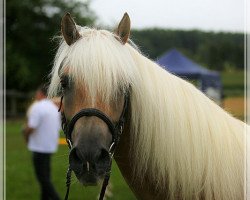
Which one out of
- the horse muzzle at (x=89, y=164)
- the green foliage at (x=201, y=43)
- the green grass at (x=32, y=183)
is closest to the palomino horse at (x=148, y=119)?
the horse muzzle at (x=89, y=164)

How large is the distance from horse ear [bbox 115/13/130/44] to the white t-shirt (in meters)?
4.93

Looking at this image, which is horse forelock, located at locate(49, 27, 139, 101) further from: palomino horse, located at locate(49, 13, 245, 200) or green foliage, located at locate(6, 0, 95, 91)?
green foliage, located at locate(6, 0, 95, 91)

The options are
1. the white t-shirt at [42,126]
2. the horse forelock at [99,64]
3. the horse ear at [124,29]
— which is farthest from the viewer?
the white t-shirt at [42,126]

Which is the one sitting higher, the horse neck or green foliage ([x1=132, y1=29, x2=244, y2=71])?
green foliage ([x1=132, y1=29, x2=244, y2=71])

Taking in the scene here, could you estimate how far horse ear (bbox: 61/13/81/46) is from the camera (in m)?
2.58

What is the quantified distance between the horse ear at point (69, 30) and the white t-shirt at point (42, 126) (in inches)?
191

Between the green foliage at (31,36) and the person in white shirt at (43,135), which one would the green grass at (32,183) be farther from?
the green foliage at (31,36)

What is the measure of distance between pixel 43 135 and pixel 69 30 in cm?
500

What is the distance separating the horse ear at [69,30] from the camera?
2.58 metres

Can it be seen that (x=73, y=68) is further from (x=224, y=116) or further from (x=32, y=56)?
(x=32, y=56)

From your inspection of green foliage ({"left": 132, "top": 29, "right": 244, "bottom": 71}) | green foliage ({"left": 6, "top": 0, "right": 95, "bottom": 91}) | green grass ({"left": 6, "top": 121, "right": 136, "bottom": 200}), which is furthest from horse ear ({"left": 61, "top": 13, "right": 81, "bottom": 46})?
green foliage ({"left": 6, "top": 0, "right": 95, "bottom": 91})

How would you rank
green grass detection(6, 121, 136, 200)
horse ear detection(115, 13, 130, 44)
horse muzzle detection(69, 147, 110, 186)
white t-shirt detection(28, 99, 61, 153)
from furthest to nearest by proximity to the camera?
green grass detection(6, 121, 136, 200), white t-shirt detection(28, 99, 61, 153), horse ear detection(115, 13, 130, 44), horse muzzle detection(69, 147, 110, 186)

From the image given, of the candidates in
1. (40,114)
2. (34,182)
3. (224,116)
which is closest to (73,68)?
(224,116)

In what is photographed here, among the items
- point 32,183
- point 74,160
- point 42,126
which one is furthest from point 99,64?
point 32,183
